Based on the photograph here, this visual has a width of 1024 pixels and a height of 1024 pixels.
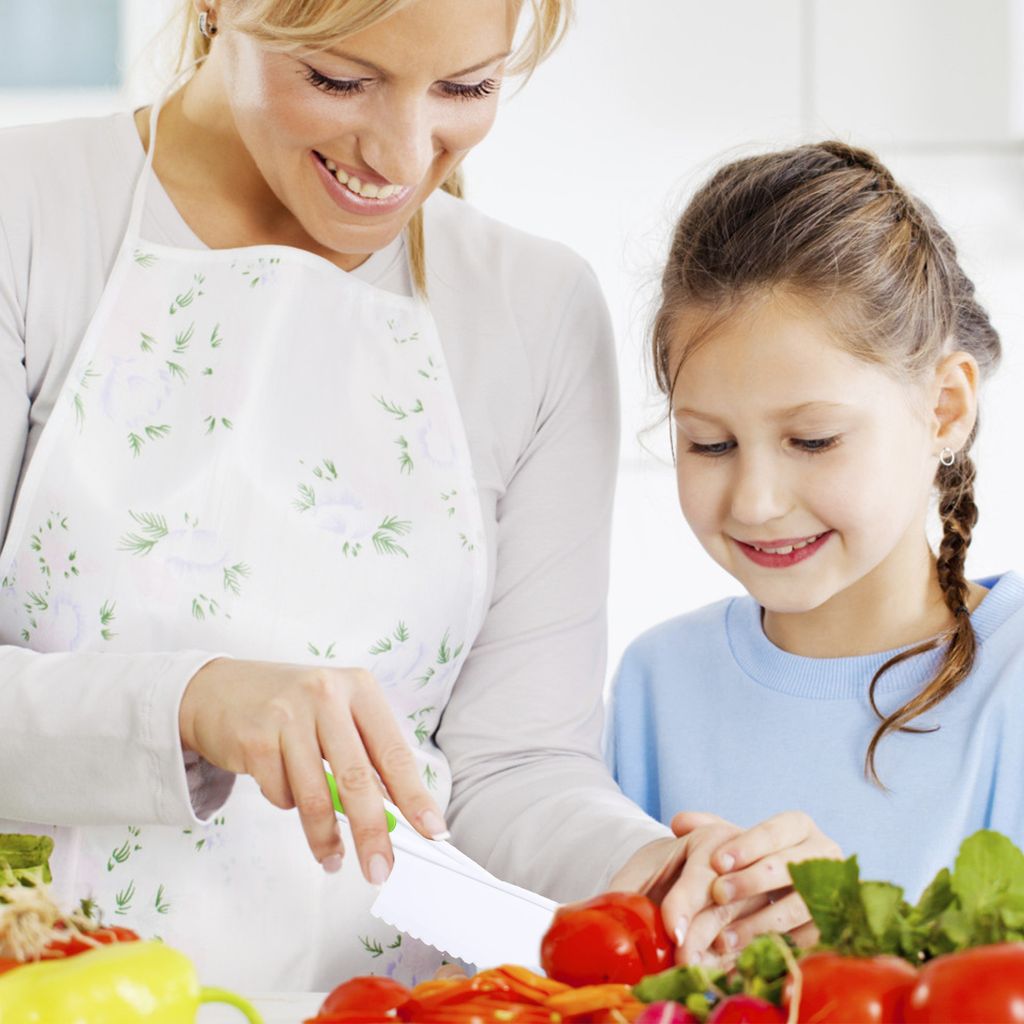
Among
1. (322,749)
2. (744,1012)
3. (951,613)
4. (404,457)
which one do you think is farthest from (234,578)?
(951,613)

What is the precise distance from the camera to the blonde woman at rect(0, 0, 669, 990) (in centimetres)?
88

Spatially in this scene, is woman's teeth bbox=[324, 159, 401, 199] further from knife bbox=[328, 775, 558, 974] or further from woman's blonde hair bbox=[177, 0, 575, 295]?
knife bbox=[328, 775, 558, 974]

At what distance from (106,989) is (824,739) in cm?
94

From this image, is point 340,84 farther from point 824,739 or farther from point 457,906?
point 824,739

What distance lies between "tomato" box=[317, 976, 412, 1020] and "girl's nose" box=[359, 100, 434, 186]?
1.72ft

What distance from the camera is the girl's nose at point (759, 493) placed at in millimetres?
1159

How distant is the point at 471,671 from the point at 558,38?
0.47 meters

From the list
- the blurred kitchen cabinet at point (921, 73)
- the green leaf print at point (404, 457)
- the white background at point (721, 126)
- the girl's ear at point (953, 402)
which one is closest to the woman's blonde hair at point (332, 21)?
the green leaf print at point (404, 457)

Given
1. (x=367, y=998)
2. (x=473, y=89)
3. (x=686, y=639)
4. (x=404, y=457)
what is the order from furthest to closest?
1. (x=686, y=639)
2. (x=404, y=457)
3. (x=473, y=89)
4. (x=367, y=998)

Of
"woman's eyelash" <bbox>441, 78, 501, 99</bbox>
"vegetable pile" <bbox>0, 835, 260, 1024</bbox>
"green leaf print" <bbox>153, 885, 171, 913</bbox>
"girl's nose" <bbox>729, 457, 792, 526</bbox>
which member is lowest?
"green leaf print" <bbox>153, 885, 171, 913</bbox>

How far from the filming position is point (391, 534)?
104 cm

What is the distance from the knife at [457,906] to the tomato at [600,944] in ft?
0.53

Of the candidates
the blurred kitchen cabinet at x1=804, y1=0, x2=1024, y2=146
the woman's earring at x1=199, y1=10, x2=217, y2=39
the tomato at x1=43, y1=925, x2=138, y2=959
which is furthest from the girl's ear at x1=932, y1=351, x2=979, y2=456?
the blurred kitchen cabinet at x1=804, y1=0, x2=1024, y2=146

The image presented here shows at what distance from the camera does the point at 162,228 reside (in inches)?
41.7
